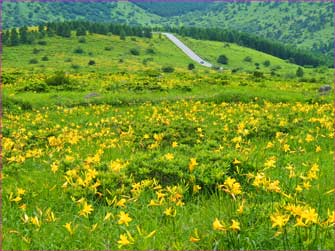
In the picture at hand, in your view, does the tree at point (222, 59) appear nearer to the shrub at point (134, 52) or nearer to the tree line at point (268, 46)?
the shrub at point (134, 52)

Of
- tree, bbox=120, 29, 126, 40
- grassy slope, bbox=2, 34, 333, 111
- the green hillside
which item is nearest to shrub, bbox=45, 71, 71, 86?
grassy slope, bbox=2, 34, 333, 111

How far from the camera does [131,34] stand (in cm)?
16975

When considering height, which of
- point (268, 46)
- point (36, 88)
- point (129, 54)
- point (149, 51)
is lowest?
point (129, 54)

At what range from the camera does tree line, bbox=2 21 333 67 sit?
13712cm

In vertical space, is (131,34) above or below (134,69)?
above

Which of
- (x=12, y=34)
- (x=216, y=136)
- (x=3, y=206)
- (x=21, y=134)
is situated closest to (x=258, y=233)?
(x=3, y=206)

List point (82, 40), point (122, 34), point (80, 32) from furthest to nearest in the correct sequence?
point (122, 34)
point (80, 32)
point (82, 40)

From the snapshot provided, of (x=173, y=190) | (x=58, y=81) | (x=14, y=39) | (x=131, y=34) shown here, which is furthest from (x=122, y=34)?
(x=173, y=190)

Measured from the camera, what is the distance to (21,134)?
43.8 feet

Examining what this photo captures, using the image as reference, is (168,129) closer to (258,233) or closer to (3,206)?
(3,206)

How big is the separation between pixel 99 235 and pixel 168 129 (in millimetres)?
8114

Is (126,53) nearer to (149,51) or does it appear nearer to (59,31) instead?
(149,51)

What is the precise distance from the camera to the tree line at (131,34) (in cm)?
13712

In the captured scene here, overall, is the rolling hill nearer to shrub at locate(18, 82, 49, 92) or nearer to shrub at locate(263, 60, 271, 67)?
shrub at locate(263, 60, 271, 67)
